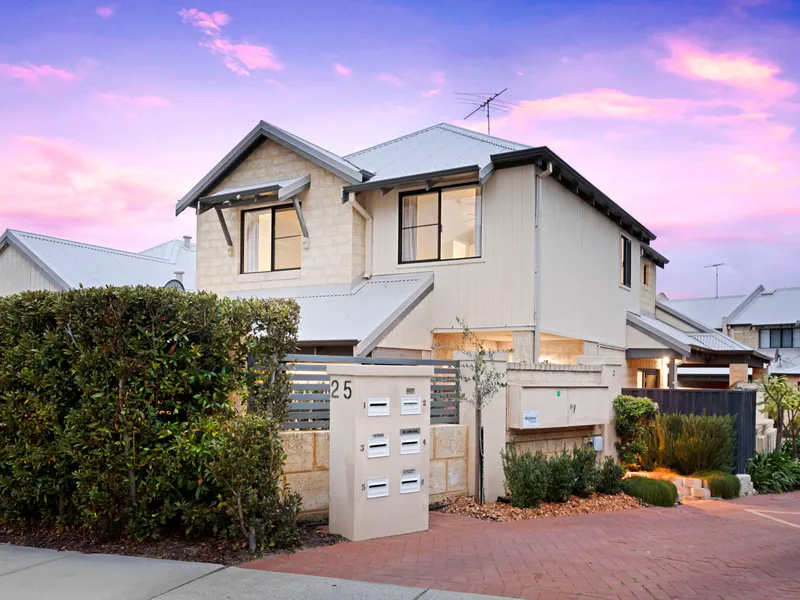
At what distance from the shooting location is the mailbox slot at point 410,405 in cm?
837

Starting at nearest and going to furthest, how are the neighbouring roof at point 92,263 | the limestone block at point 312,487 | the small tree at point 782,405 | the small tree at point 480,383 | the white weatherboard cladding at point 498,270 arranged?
the limestone block at point 312,487, the small tree at point 480,383, the white weatherboard cladding at point 498,270, the small tree at point 782,405, the neighbouring roof at point 92,263

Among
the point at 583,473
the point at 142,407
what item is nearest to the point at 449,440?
the point at 583,473

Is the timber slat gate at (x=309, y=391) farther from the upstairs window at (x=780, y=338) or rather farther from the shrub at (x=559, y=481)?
the upstairs window at (x=780, y=338)

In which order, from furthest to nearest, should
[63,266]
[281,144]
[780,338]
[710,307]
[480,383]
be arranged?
[710,307]
[780,338]
[63,266]
[281,144]
[480,383]

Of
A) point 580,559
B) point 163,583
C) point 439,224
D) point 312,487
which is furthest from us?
point 439,224

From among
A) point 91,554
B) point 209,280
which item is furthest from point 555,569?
point 209,280

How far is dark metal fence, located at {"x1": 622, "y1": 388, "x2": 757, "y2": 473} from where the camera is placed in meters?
13.8

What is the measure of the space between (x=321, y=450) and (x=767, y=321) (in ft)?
143

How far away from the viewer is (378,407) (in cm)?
813

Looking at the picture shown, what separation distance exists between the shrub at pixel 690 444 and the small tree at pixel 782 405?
11.5 feet

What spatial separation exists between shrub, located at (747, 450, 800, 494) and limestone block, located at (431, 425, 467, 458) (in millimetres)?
7046

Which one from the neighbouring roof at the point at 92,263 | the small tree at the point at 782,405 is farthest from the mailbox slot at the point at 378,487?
the neighbouring roof at the point at 92,263

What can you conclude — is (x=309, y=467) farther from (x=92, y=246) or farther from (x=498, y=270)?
(x=92, y=246)

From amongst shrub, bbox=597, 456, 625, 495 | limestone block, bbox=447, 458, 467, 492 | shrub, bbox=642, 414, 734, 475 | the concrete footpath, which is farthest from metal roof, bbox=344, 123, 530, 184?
the concrete footpath
